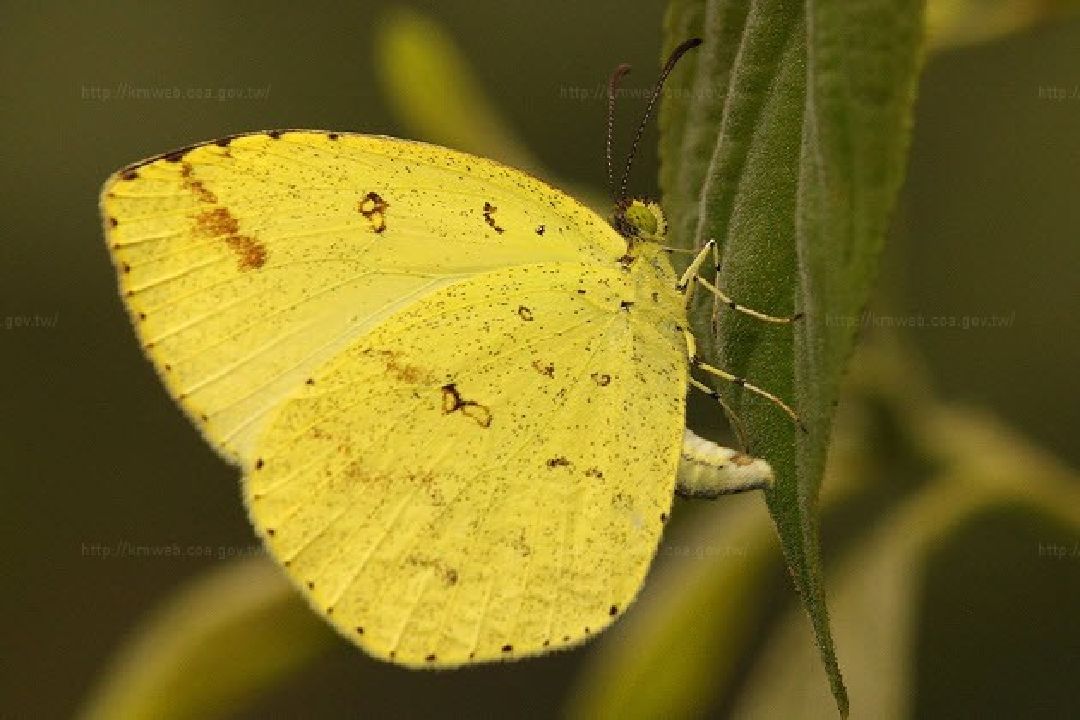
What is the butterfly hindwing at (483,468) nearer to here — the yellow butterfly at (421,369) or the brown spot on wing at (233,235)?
the yellow butterfly at (421,369)

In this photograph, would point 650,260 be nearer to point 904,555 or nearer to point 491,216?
point 491,216

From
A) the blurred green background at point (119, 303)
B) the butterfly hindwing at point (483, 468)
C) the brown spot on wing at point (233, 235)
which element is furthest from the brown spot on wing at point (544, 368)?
the blurred green background at point (119, 303)

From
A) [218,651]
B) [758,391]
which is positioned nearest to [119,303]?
[218,651]

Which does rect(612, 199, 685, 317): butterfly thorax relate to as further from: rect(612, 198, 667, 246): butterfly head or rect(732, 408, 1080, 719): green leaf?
rect(732, 408, 1080, 719): green leaf

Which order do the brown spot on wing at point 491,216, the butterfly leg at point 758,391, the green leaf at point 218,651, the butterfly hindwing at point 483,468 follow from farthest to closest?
the green leaf at point 218,651 < the brown spot on wing at point 491,216 < the butterfly hindwing at point 483,468 < the butterfly leg at point 758,391

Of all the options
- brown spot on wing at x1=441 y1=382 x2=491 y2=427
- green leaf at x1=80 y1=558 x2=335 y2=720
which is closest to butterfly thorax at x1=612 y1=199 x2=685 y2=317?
brown spot on wing at x1=441 y1=382 x2=491 y2=427

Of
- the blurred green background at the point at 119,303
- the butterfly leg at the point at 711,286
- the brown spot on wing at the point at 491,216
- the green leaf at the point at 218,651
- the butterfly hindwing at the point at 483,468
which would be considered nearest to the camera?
the butterfly leg at the point at 711,286
